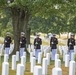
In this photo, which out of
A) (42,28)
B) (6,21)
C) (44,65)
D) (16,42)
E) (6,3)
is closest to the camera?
(44,65)

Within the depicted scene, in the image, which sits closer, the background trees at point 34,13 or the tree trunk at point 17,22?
the background trees at point 34,13

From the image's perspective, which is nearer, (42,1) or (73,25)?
(42,1)

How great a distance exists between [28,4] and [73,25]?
1592 cm

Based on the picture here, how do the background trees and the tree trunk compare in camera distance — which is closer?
the background trees

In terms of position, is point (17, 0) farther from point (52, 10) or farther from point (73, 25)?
point (73, 25)

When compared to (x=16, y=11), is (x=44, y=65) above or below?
below

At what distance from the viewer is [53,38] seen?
18.8m

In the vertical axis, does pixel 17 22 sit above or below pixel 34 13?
below

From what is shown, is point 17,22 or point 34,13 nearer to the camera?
point 34,13

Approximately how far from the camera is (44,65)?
476 inches

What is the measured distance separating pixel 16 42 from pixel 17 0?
4.26m

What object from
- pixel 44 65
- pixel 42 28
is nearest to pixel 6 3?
pixel 44 65

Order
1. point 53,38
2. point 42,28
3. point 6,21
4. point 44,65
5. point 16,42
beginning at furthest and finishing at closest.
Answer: point 42,28 < point 6,21 < point 16,42 < point 53,38 < point 44,65

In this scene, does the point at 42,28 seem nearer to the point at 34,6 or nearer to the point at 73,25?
the point at 73,25
